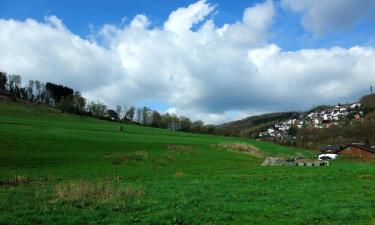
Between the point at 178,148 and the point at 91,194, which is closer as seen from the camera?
the point at 91,194

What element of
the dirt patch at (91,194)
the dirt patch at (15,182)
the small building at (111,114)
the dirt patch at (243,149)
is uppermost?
the small building at (111,114)

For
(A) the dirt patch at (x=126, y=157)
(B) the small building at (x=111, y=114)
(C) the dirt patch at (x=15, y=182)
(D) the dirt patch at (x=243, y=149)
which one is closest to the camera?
(C) the dirt patch at (x=15, y=182)

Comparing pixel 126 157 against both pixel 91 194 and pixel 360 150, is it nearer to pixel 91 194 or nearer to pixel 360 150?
pixel 91 194

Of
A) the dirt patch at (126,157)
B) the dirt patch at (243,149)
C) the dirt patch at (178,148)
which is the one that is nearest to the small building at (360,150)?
the dirt patch at (243,149)

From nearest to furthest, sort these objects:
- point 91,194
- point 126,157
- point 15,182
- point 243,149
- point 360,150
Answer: point 91,194 < point 15,182 < point 126,157 < point 243,149 < point 360,150

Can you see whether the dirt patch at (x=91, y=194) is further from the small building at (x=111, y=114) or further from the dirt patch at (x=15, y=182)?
the small building at (x=111, y=114)

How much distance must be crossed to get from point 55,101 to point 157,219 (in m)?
181

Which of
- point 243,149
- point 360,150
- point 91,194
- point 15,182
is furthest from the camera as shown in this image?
point 360,150

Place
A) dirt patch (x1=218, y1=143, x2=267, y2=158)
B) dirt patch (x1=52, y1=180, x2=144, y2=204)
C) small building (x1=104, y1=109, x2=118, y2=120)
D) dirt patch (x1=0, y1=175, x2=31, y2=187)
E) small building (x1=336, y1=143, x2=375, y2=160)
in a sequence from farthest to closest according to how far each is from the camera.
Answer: small building (x1=104, y1=109, x2=118, y2=120)
small building (x1=336, y1=143, x2=375, y2=160)
dirt patch (x1=218, y1=143, x2=267, y2=158)
dirt patch (x1=0, y1=175, x2=31, y2=187)
dirt patch (x1=52, y1=180, x2=144, y2=204)

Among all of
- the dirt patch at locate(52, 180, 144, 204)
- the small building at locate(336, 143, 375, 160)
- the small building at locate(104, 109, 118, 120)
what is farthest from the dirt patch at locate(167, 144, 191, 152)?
the small building at locate(104, 109, 118, 120)

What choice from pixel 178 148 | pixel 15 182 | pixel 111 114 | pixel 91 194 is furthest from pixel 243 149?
pixel 111 114

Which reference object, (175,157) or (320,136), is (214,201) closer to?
(175,157)

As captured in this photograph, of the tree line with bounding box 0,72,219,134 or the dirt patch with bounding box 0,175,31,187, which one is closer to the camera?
the dirt patch with bounding box 0,175,31,187

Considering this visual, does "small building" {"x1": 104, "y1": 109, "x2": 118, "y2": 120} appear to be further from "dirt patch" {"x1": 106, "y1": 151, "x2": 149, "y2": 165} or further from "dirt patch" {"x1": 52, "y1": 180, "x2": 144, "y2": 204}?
"dirt patch" {"x1": 52, "y1": 180, "x2": 144, "y2": 204}
